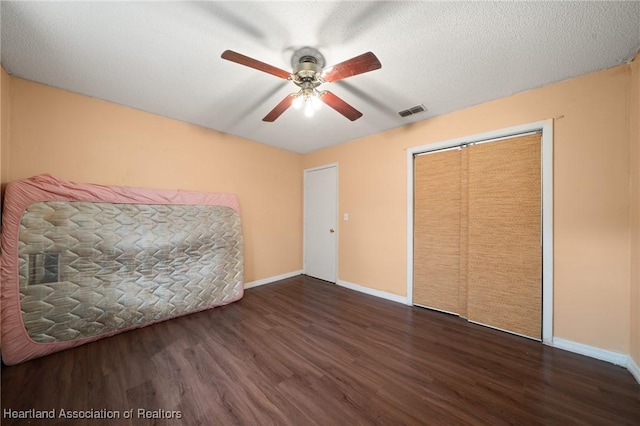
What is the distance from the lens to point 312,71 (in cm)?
161

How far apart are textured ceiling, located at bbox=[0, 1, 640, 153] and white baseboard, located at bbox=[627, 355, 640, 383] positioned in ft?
7.65

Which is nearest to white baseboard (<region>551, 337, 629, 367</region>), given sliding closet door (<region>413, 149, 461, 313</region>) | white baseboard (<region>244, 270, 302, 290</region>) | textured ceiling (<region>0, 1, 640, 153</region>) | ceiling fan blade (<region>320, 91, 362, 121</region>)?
sliding closet door (<region>413, 149, 461, 313</region>)

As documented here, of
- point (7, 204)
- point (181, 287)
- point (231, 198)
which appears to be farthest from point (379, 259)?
point (7, 204)

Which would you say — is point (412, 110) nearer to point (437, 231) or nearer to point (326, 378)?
point (437, 231)

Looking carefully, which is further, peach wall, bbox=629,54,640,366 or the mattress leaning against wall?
the mattress leaning against wall

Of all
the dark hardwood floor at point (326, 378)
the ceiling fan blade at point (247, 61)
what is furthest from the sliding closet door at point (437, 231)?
the ceiling fan blade at point (247, 61)

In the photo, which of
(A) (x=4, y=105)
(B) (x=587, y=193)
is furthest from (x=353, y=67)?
(A) (x=4, y=105)

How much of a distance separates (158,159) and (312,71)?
230 centimetres

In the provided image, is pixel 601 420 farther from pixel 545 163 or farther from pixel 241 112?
pixel 241 112

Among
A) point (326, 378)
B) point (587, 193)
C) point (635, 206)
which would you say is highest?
point (587, 193)

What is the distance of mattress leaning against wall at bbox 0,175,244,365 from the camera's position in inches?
69.5

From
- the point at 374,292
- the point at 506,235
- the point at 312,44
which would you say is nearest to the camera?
the point at 312,44

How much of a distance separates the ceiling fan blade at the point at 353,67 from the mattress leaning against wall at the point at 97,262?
2.31 meters

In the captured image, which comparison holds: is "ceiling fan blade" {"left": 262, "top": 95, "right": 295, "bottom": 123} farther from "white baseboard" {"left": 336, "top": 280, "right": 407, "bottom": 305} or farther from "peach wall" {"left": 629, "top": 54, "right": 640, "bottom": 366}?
"white baseboard" {"left": 336, "top": 280, "right": 407, "bottom": 305}
